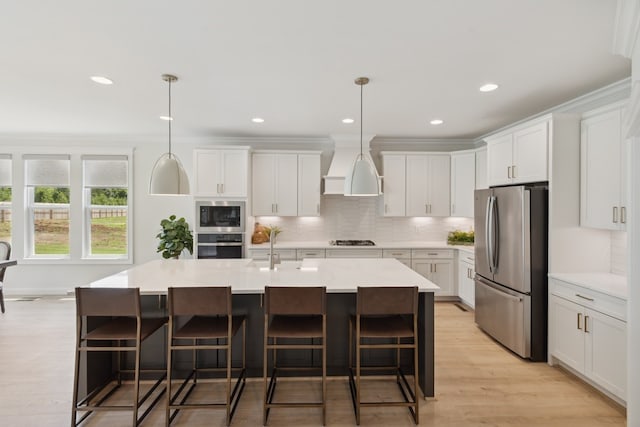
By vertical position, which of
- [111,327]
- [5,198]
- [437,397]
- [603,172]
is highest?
[603,172]

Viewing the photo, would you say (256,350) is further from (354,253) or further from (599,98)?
(599,98)

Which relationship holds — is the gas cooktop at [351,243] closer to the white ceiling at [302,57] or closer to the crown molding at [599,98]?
the white ceiling at [302,57]

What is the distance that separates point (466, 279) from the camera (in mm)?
4848

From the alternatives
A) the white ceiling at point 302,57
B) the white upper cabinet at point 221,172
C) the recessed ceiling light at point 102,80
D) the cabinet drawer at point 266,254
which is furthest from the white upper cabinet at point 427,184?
the recessed ceiling light at point 102,80

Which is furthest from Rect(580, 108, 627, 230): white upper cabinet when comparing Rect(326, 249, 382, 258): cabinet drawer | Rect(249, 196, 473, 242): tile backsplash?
Rect(249, 196, 473, 242): tile backsplash

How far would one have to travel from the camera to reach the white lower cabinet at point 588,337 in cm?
244

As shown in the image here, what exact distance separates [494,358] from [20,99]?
569 centimetres

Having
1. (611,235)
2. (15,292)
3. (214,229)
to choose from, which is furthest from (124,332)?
(15,292)

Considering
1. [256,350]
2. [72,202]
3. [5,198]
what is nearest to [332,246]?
[256,350]

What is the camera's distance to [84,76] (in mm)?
2961

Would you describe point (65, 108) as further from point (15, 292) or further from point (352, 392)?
point (352, 392)

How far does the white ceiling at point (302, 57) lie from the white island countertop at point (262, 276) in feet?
5.70

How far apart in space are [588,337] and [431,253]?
98.2 inches

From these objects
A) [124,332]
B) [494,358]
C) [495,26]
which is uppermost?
Result: [495,26]
